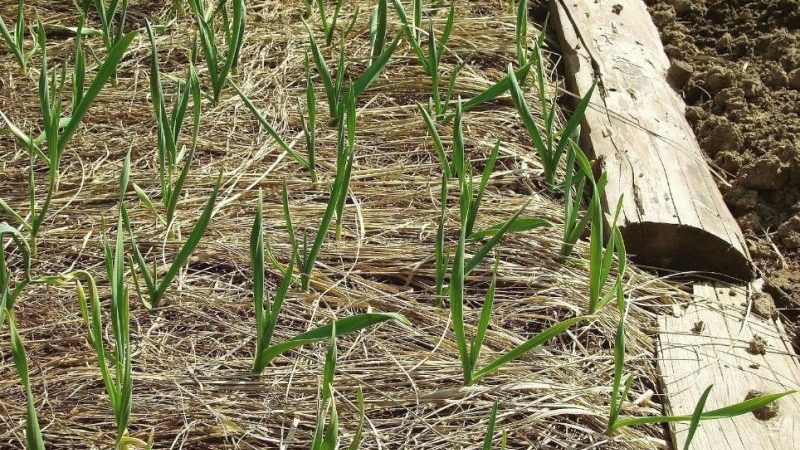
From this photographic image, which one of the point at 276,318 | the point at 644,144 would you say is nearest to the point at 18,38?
the point at 276,318

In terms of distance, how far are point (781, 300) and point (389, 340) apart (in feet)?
2.72

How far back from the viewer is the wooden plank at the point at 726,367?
64.9 inches

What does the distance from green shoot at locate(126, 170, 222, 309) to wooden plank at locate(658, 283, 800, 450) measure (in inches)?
32.1

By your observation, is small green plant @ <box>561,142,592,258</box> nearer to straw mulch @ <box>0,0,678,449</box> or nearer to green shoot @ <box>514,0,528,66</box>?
straw mulch @ <box>0,0,678,449</box>

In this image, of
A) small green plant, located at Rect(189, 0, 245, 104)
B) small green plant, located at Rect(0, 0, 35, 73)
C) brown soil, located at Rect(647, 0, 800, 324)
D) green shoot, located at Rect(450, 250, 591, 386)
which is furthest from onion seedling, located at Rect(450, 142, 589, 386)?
small green plant, located at Rect(0, 0, 35, 73)

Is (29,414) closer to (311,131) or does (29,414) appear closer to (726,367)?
(311,131)

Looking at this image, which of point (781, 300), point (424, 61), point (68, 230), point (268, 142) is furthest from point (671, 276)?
point (68, 230)

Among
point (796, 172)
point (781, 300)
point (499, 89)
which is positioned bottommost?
point (781, 300)

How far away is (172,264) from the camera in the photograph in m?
1.72

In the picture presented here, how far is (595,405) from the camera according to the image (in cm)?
167

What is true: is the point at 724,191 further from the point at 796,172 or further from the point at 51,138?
the point at 51,138

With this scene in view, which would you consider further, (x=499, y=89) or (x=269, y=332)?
(x=499, y=89)

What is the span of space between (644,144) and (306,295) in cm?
90

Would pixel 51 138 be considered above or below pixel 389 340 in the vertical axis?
above
